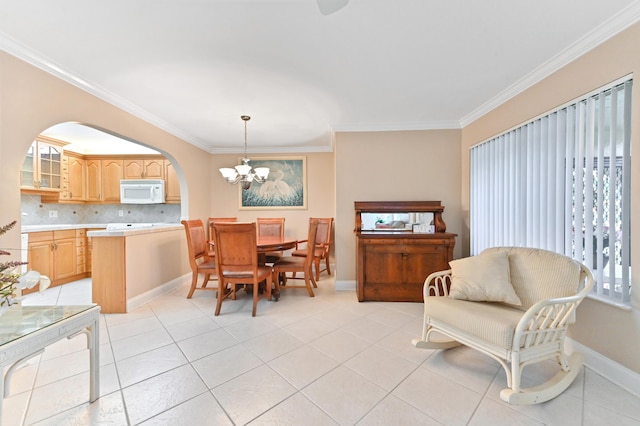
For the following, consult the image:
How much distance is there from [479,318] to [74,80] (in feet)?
12.3

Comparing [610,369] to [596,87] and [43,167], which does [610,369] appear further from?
[43,167]

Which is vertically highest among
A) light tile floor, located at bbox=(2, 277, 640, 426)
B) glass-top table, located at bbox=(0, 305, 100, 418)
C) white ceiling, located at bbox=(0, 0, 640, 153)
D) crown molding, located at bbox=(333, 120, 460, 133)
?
white ceiling, located at bbox=(0, 0, 640, 153)

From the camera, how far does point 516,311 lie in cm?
176

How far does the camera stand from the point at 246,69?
2.07 metres

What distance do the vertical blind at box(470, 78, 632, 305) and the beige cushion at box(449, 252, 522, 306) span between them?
1.75 feet

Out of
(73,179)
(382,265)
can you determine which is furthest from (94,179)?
(382,265)

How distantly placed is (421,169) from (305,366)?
9.25 feet

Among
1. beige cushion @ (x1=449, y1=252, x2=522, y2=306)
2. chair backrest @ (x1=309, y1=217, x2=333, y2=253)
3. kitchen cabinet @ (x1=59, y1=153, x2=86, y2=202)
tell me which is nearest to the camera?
beige cushion @ (x1=449, y1=252, x2=522, y2=306)

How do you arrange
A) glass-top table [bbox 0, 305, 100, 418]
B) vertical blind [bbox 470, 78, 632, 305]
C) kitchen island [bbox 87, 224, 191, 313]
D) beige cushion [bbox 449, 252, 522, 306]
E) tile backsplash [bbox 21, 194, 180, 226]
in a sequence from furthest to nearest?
tile backsplash [bbox 21, 194, 180, 226] < kitchen island [bbox 87, 224, 191, 313] < beige cushion [bbox 449, 252, 522, 306] < vertical blind [bbox 470, 78, 632, 305] < glass-top table [bbox 0, 305, 100, 418]

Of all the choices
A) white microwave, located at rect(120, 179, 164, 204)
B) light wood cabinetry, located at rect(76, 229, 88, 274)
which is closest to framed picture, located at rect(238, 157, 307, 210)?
white microwave, located at rect(120, 179, 164, 204)

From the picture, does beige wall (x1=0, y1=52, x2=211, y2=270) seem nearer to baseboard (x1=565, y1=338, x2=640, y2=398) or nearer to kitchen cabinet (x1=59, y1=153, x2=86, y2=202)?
kitchen cabinet (x1=59, y1=153, x2=86, y2=202)

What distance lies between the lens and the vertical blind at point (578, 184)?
1.62 meters

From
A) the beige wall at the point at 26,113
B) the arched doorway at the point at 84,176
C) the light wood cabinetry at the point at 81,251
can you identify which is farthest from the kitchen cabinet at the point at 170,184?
the beige wall at the point at 26,113

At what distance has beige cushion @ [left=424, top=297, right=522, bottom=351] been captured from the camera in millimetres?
1455
